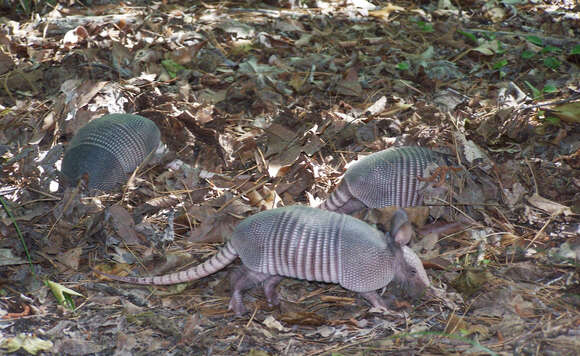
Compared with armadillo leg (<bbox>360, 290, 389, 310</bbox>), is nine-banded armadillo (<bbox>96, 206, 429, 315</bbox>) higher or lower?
higher

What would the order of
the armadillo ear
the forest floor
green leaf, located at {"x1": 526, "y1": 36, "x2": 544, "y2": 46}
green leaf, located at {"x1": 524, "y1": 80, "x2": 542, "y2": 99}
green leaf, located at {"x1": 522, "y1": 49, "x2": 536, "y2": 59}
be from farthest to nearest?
green leaf, located at {"x1": 526, "y1": 36, "x2": 544, "y2": 46}, green leaf, located at {"x1": 522, "y1": 49, "x2": 536, "y2": 59}, green leaf, located at {"x1": 524, "y1": 80, "x2": 542, "y2": 99}, the armadillo ear, the forest floor

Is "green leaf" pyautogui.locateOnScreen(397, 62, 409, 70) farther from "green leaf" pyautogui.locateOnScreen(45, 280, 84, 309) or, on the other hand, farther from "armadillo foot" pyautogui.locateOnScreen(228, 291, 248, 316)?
"green leaf" pyautogui.locateOnScreen(45, 280, 84, 309)

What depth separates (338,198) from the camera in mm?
4895

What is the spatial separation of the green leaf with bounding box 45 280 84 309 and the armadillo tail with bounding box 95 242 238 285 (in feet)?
0.80

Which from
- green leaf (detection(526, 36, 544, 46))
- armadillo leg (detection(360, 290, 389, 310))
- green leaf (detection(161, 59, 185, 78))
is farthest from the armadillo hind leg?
green leaf (detection(526, 36, 544, 46))

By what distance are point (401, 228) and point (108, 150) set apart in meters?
2.95

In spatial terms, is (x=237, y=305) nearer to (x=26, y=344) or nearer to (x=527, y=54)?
(x=26, y=344)

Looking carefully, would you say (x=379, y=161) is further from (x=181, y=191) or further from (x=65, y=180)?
(x=65, y=180)

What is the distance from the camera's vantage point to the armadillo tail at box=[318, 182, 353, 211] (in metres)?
4.87

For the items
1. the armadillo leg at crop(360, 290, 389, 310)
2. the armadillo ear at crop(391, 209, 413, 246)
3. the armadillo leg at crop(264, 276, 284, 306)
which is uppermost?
the armadillo ear at crop(391, 209, 413, 246)

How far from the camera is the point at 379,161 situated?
4.89m

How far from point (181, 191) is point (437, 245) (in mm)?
2287

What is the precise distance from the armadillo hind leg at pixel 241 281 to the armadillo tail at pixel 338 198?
102cm

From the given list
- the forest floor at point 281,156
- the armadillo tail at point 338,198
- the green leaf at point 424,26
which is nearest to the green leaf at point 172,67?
the forest floor at point 281,156
